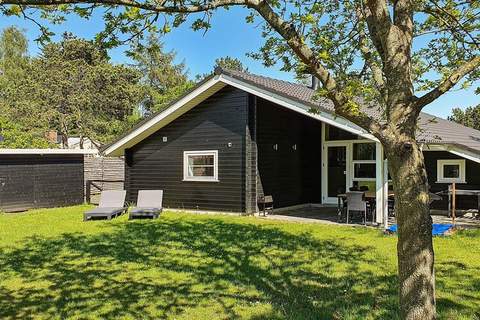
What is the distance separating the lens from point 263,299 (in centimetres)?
509

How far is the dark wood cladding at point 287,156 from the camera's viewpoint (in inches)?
537

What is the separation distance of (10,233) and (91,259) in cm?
421

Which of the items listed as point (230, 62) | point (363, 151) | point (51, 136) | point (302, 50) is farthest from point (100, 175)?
point (230, 62)

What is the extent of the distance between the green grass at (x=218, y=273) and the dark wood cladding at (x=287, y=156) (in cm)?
360

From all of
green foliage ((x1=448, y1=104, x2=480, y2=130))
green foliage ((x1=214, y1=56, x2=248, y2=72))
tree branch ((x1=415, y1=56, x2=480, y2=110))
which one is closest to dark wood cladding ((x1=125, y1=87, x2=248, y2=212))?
tree branch ((x1=415, y1=56, x2=480, y2=110))

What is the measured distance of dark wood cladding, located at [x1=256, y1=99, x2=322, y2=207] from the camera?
1363cm

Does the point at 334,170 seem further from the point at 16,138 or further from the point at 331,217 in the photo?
the point at 16,138

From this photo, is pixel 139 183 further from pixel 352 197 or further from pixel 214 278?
pixel 214 278

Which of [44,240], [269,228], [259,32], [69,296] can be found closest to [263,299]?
[69,296]

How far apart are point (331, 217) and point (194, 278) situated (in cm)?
720

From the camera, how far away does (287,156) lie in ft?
48.1

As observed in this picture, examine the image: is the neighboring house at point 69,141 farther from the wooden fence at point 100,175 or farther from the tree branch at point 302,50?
the tree branch at point 302,50

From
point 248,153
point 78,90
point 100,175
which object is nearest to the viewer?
A: point 248,153

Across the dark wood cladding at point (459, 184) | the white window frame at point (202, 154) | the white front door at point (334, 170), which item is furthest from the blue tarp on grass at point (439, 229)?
the white window frame at point (202, 154)
